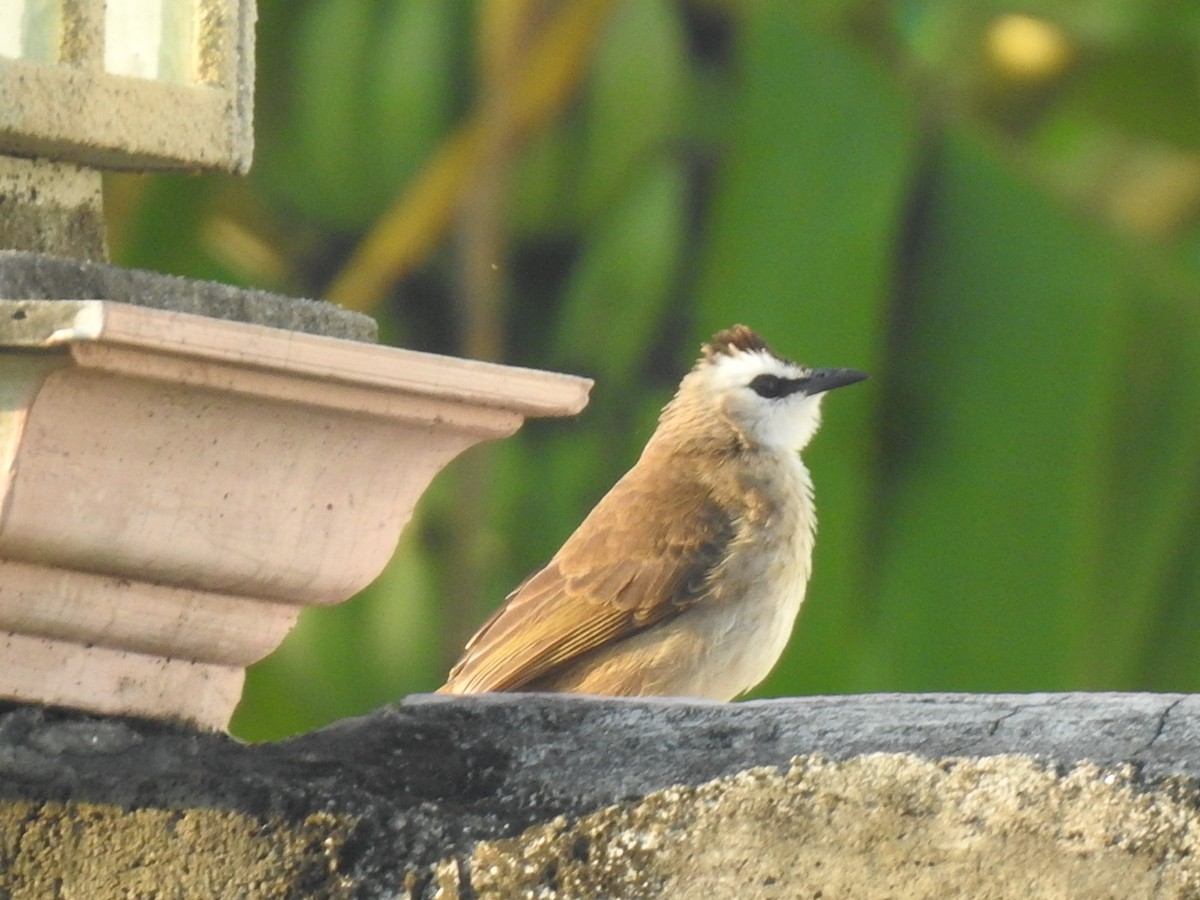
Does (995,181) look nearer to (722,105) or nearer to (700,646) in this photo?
(722,105)

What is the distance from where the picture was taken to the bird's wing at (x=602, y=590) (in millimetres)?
5023

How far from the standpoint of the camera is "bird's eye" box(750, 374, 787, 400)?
5945 millimetres

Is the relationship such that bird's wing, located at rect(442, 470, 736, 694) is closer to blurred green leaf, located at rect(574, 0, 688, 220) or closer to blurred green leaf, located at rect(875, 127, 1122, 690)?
blurred green leaf, located at rect(875, 127, 1122, 690)

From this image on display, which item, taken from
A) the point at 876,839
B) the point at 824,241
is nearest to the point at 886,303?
the point at 824,241

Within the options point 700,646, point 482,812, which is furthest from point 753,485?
point 482,812

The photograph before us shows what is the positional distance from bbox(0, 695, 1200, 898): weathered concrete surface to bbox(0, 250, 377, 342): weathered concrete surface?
44cm

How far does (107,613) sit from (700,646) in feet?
10.3

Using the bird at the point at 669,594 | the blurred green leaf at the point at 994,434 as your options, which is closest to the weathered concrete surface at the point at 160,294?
the bird at the point at 669,594

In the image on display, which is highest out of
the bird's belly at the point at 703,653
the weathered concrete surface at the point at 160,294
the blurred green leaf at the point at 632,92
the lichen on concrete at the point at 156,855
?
the blurred green leaf at the point at 632,92

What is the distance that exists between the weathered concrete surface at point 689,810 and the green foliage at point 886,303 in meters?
3.86

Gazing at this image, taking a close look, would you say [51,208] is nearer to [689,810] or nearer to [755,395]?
[689,810]

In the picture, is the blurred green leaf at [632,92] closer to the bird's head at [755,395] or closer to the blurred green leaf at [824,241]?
the blurred green leaf at [824,241]

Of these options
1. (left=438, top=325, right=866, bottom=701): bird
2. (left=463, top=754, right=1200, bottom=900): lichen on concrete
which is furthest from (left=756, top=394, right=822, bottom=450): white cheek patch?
(left=463, top=754, right=1200, bottom=900): lichen on concrete

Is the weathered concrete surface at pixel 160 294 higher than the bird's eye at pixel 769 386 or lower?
higher
